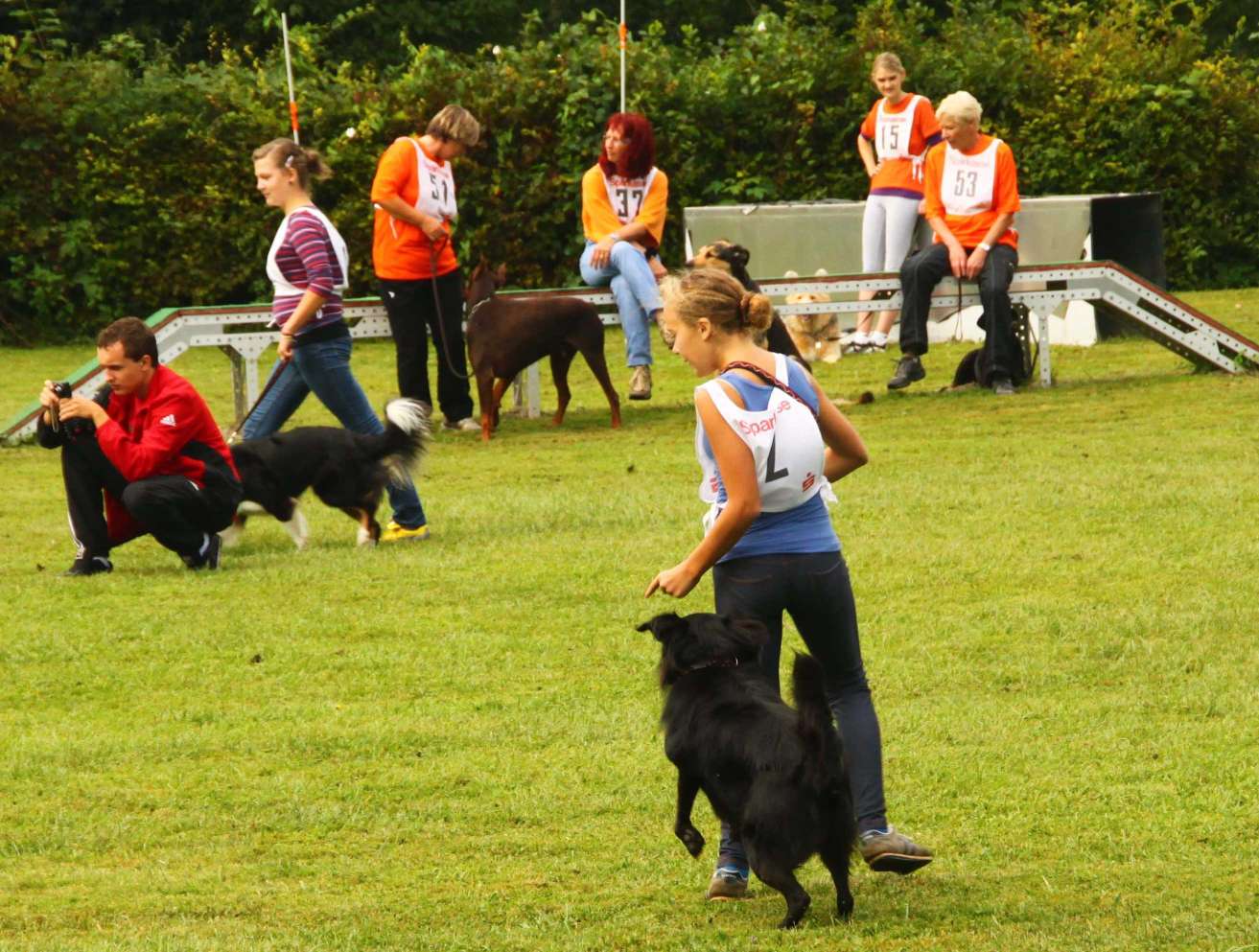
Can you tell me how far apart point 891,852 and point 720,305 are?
1.35m

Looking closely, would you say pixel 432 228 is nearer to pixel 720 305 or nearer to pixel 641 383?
pixel 641 383

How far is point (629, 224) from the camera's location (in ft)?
42.9

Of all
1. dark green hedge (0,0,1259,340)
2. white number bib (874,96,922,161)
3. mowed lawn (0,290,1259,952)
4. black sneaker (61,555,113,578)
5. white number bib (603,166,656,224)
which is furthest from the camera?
dark green hedge (0,0,1259,340)

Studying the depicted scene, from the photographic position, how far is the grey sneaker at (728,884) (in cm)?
452

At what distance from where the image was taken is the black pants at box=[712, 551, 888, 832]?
450 cm

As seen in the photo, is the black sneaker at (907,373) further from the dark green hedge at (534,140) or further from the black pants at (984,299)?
the dark green hedge at (534,140)

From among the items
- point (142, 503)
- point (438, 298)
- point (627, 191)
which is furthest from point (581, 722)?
point (627, 191)

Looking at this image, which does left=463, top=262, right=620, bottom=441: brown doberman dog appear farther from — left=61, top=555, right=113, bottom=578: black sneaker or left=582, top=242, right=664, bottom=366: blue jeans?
left=61, top=555, right=113, bottom=578: black sneaker

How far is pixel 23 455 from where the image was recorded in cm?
1248

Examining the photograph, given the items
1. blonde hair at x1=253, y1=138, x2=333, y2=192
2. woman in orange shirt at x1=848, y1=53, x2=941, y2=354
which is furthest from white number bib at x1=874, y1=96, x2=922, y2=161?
blonde hair at x1=253, y1=138, x2=333, y2=192

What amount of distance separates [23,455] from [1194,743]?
8.88 m

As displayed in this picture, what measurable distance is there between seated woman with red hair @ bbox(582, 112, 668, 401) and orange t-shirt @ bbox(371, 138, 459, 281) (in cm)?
116

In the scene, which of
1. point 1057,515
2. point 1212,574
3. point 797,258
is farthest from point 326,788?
point 797,258

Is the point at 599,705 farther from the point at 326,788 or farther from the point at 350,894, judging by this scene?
the point at 350,894
